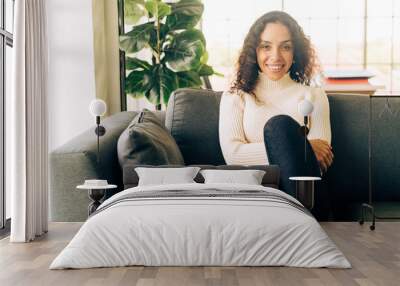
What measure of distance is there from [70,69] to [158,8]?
1001mm

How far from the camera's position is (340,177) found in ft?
20.0

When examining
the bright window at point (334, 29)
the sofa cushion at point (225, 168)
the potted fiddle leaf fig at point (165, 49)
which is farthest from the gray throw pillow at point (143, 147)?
the bright window at point (334, 29)

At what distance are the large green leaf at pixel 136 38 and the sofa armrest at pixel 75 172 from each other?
131 cm

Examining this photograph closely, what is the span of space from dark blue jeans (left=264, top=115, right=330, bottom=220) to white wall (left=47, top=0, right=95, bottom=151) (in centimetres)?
168

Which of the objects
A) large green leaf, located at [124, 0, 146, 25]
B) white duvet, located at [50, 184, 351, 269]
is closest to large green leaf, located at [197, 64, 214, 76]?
large green leaf, located at [124, 0, 146, 25]

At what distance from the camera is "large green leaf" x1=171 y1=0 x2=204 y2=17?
655cm

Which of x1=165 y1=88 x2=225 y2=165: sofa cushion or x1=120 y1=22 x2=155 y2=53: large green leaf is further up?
x1=120 y1=22 x2=155 y2=53: large green leaf

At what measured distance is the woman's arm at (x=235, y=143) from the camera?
19.8ft

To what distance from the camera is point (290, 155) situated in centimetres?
585

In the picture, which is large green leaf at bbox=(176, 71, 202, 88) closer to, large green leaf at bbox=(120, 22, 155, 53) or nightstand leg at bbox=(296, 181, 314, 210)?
large green leaf at bbox=(120, 22, 155, 53)

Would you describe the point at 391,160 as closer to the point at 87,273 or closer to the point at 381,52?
the point at 381,52

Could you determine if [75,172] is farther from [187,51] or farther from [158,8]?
[158,8]

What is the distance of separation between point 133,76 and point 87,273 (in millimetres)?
3166

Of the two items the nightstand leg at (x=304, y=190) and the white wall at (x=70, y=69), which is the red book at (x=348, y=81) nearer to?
the nightstand leg at (x=304, y=190)
